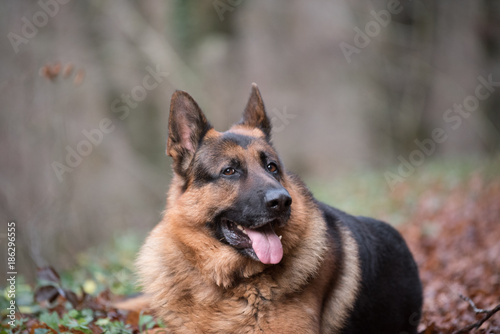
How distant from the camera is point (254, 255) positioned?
3703 mm

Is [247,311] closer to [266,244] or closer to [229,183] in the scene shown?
[266,244]

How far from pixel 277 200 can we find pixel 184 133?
1.16 meters

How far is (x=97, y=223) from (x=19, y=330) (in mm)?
7149

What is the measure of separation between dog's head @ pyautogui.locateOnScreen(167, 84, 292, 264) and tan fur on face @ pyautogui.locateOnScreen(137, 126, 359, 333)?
0.02 meters

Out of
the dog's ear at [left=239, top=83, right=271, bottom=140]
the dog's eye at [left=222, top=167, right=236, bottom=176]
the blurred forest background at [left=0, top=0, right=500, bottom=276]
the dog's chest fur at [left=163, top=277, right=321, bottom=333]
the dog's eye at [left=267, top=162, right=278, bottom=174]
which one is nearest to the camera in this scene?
the dog's chest fur at [left=163, top=277, right=321, bottom=333]

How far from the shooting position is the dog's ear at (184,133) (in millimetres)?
4172

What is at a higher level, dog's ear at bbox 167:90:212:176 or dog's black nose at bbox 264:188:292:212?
dog's ear at bbox 167:90:212:176

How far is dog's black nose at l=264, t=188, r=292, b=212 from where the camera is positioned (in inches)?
143

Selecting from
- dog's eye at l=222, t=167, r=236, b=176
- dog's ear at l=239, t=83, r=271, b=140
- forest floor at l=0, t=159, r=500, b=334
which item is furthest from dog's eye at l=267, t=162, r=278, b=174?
forest floor at l=0, t=159, r=500, b=334

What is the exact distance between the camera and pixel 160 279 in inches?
157

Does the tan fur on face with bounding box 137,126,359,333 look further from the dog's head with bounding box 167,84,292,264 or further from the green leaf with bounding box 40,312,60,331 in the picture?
the green leaf with bounding box 40,312,60,331

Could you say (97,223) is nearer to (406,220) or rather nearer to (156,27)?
(156,27)

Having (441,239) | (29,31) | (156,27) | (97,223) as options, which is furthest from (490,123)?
(29,31)

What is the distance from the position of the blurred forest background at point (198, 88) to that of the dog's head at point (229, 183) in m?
2.86
